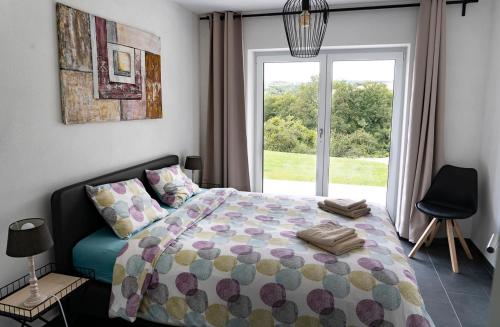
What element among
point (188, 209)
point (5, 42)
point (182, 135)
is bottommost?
point (188, 209)

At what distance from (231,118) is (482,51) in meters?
2.72

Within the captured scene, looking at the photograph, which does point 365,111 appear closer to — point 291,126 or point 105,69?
point 291,126

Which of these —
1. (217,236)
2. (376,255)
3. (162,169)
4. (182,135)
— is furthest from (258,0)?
(376,255)

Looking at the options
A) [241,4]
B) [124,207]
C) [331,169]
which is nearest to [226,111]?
[241,4]

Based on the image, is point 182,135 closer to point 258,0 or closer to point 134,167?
point 134,167

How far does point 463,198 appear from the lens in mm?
3668

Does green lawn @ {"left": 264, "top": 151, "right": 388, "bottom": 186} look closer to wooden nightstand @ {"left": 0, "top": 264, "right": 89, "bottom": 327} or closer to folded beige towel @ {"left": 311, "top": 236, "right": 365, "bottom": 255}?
folded beige towel @ {"left": 311, "top": 236, "right": 365, "bottom": 255}

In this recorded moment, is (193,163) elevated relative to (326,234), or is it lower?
elevated

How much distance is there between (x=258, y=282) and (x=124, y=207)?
3.79 ft

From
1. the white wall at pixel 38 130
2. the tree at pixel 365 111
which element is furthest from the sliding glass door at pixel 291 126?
the white wall at pixel 38 130

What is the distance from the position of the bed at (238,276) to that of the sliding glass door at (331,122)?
73.6 inches

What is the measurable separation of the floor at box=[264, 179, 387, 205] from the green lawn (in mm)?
53

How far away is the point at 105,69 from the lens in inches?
115

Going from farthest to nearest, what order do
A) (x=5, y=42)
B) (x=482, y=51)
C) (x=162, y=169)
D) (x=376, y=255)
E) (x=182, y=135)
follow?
(x=182, y=135) → (x=482, y=51) → (x=162, y=169) → (x=376, y=255) → (x=5, y=42)
